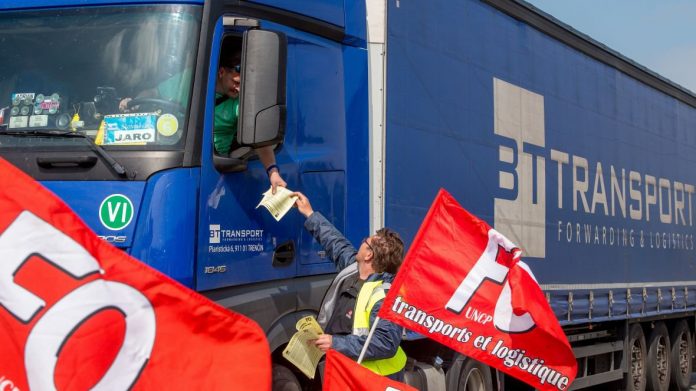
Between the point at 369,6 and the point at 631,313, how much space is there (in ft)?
20.0

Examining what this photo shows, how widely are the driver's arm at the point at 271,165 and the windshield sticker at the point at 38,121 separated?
1.13 m

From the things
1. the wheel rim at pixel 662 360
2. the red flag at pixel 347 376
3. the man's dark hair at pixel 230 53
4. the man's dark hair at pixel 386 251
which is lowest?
the wheel rim at pixel 662 360

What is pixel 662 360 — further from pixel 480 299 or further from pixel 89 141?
pixel 89 141

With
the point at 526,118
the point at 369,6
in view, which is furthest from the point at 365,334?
the point at 526,118

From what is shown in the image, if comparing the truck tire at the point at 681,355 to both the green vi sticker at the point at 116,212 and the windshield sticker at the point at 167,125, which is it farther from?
the green vi sticker at the point at 116,212

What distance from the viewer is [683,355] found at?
13344mm

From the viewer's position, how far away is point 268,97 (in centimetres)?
498

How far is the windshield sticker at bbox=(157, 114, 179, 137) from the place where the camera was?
4918 mm

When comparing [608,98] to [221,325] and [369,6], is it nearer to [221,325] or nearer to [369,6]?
[369,6]

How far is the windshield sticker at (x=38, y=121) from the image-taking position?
504cm

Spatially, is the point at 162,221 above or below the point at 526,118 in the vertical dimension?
below

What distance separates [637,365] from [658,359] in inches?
29.3

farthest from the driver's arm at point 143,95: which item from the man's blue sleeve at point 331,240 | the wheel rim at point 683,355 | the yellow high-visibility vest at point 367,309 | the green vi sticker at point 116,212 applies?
the wheel rim at point 683,355

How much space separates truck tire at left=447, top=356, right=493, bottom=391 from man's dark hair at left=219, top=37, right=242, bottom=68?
127 inches
